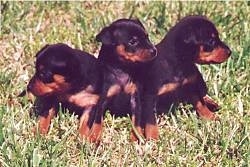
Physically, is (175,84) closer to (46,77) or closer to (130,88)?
(130,88)

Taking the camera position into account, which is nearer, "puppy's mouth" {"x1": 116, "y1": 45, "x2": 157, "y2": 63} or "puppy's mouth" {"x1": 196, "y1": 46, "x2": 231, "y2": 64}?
"puppy's mouth" {"x1": 116, "y1": 45, "x2": 157, "y2": 63}

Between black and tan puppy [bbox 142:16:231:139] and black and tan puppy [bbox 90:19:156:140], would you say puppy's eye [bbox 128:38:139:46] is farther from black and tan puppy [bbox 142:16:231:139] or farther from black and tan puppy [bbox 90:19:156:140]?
black and tan puppy [bbox 142:16:231:139]

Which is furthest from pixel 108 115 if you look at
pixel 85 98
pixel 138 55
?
pixel 138 55

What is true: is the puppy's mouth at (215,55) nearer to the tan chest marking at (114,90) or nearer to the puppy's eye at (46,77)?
the tan chest marking at (114,90)

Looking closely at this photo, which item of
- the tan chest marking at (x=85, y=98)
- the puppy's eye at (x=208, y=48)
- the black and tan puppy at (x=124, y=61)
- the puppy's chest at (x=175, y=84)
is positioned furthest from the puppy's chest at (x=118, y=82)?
the puppy's eye at (x=208, y=48)

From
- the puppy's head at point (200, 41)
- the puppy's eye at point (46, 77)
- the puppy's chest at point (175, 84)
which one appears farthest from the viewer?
the puppy's chest at point (175, 84)

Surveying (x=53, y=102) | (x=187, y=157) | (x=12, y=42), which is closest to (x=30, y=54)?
(x=12, y=42)

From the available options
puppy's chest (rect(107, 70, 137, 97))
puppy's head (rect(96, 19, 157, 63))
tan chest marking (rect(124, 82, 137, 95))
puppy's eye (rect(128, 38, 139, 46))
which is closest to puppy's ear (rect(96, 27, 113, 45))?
puppy's head (rect(96, 19, 157, 63))
